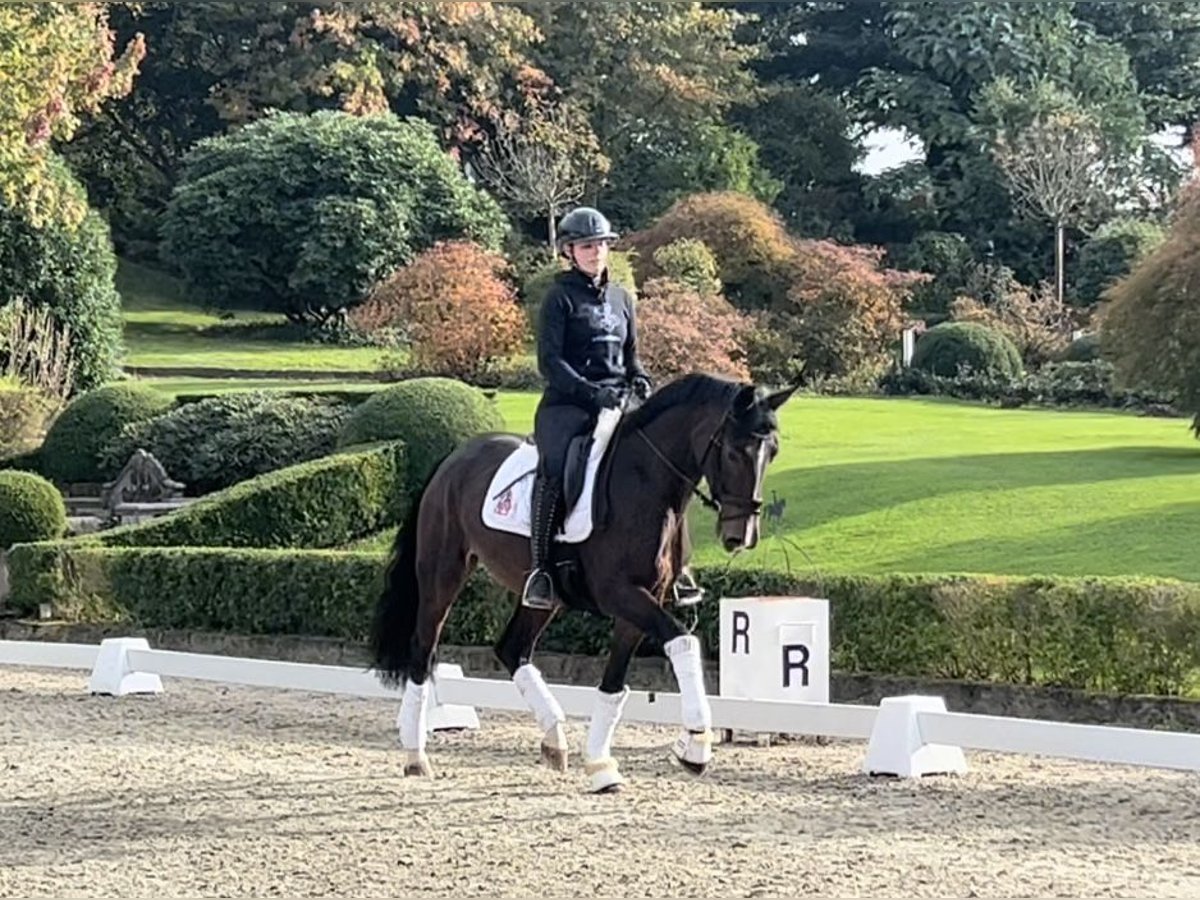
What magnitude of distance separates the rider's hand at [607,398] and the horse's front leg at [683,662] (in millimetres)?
816

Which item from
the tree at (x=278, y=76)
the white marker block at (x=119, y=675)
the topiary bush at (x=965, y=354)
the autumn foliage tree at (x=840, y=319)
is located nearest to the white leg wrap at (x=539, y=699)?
the white marker block at (x=119, y=675)

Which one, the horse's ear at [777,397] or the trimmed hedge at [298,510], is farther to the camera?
the trimmed hedge at [298,510]

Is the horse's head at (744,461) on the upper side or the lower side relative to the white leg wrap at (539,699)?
upper

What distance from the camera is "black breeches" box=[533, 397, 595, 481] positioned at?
26.9ft

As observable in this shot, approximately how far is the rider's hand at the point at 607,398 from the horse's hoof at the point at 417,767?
1.94m

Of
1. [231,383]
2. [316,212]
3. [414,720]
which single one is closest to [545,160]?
[316,212]

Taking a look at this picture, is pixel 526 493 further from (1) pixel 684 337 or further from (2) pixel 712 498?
(1) pixel 684 337

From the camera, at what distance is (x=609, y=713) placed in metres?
8.09

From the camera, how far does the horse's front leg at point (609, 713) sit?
26.4ft

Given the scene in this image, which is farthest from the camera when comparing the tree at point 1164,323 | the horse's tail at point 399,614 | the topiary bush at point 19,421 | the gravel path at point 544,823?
the topiary bush at point 19,421

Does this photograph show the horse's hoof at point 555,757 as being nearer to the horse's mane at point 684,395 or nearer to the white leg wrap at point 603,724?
the white leg wrap at point 603,724

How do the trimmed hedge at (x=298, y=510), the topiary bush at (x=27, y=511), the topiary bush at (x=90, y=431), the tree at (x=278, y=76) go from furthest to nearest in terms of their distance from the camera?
the tree at (x=278, y=76) < the topiary bush at (x=90, y=431) < the topiary bush at (x=27, y=511) < the trimmed hedge at (x=298, y=510)

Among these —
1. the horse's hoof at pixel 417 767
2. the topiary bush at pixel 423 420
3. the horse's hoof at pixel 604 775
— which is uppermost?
the topiary bush at pixel 423 420

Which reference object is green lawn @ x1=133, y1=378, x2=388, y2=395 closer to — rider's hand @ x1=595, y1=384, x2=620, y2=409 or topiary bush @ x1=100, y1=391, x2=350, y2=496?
topiary bush @ x1=100, y1=391, x2=350, y2=496
